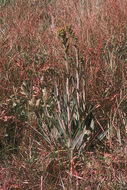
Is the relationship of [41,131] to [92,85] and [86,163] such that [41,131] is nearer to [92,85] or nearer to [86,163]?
[86,163]

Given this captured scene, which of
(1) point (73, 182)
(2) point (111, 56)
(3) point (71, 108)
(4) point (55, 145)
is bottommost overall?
(1) point (73, 182)

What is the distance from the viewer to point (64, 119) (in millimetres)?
1984

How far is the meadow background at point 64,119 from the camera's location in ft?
5.83

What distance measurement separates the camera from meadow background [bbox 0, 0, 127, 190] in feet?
5.83

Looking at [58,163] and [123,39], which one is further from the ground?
[123,39]

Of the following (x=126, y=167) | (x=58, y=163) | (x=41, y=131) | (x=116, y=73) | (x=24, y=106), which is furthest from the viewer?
(x=116, y=73)

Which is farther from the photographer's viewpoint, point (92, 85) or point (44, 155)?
point (92, 85)

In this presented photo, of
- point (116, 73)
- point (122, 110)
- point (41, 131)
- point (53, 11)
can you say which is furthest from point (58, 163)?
point (53, 11)

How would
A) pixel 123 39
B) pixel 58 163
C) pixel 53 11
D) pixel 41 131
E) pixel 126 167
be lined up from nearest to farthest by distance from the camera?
pixel 126 167, pixel 58 163, pixel 41 131, pixel 123 39, pixel 53 11

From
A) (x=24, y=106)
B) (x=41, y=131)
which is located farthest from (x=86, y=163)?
(x=24, y=106)

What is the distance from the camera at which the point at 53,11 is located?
423 centimetres

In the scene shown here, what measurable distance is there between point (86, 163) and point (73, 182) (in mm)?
167

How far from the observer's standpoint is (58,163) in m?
1.85

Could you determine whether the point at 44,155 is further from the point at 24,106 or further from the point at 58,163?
the point at 24,106
